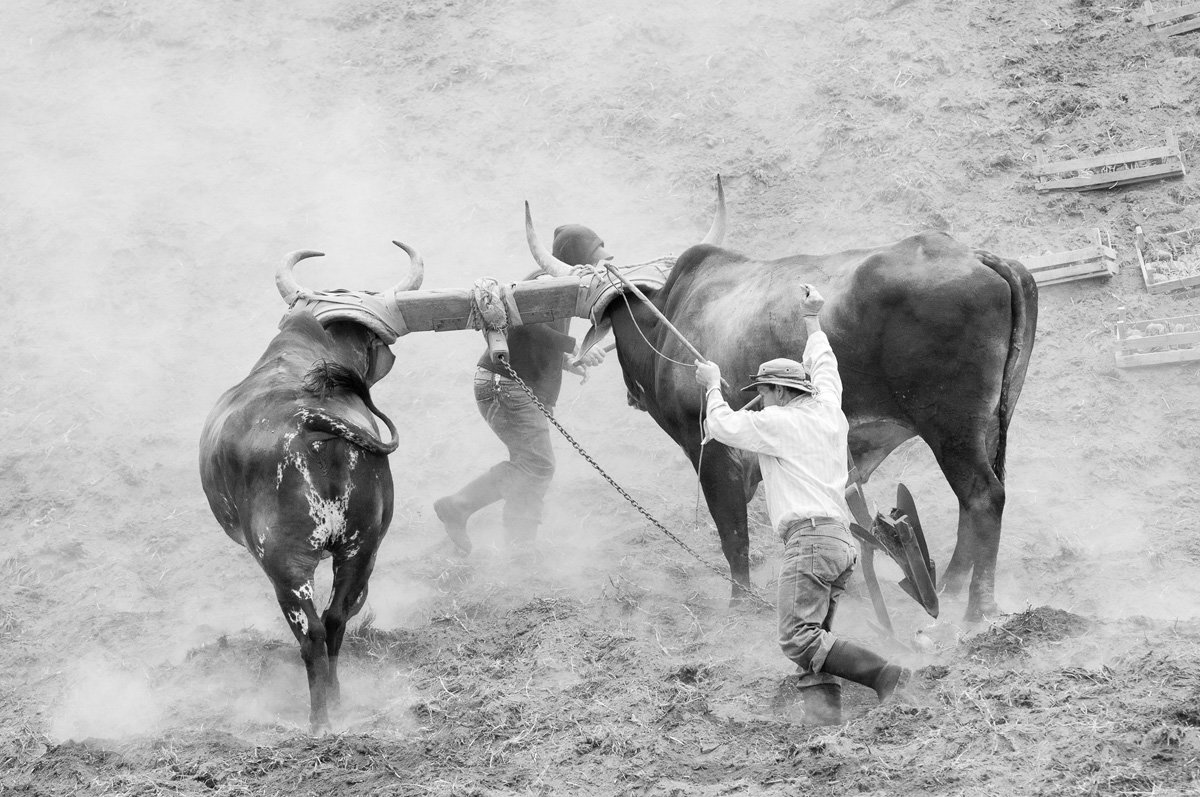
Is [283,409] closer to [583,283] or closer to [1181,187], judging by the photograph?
[583,283]

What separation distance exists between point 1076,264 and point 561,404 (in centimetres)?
414

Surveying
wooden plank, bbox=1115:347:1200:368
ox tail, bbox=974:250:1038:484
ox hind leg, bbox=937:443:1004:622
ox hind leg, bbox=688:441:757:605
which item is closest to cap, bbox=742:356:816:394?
ox hind leg, bbox=937:443:1004:622

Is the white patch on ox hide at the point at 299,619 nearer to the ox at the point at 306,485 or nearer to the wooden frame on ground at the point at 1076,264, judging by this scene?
the ox at the point at 306,485

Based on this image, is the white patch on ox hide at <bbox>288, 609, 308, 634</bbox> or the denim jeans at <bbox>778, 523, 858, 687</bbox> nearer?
the denim jeans at <bbox>778, 523, 858, 687</bbox>

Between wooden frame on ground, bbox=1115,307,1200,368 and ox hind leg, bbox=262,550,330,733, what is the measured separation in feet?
18.8

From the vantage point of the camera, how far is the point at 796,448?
17.4 feet

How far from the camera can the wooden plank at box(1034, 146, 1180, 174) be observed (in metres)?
9.83

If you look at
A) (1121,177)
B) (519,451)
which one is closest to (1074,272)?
(1121,177)

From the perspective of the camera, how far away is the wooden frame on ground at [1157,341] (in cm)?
852

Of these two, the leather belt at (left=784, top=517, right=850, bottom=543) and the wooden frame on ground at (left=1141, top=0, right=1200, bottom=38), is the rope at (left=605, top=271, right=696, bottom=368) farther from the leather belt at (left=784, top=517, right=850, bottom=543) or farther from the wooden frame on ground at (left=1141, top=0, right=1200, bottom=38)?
the wooden frame on ground at (left=1141, top=0, right=1200, bottom=38)

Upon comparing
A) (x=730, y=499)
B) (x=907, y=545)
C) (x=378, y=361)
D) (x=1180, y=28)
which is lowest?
(x=730, y=499)

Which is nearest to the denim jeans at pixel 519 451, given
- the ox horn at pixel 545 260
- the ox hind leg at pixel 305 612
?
the ox horn at pixel 545 260

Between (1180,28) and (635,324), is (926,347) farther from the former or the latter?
(1180,28)

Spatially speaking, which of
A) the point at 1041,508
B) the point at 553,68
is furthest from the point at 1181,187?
the point at 553,68
